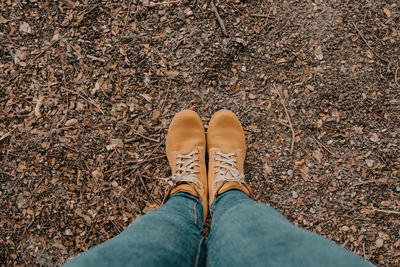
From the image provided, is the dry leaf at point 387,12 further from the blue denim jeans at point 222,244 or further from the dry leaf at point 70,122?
the dry leaf at point 70,122

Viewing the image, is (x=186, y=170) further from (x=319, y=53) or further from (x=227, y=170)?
(x=319, y=53)

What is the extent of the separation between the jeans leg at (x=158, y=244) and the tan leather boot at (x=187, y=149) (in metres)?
0.29

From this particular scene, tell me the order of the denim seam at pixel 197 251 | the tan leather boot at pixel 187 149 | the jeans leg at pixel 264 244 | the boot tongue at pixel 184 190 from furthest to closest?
the tan leather boot at pixel 187 149 < the boot tongue at pixel 184 190 < the denim seam at pixel 197 251 < the jeans leg at pixel 264 244

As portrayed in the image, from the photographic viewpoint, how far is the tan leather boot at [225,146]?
164 centimetres

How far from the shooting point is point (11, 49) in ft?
5.66

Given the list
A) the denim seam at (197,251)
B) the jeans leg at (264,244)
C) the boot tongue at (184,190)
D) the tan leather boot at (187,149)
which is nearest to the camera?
the jeans leg at (264,244)

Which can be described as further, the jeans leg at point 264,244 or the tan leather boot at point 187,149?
the tan leather boot at point 187,149

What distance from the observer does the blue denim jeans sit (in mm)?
874

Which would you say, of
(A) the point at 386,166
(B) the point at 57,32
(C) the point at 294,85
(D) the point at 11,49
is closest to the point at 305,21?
(C) the point at 294,85

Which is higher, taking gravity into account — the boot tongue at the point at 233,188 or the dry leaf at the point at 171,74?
the dry leaf at the point at 171,74

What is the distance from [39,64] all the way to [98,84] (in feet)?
1.33

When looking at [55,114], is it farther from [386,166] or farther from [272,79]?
[386,166]

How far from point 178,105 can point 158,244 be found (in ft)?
3.01

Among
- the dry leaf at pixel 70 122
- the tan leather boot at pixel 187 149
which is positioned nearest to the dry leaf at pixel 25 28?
the dry leaf at pixel 70 122
